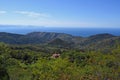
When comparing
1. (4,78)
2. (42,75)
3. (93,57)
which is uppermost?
(93,57)

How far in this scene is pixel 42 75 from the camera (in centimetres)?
1930

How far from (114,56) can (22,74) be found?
10.5 m

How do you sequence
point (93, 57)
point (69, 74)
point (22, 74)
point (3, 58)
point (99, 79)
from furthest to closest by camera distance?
1. point (3, 58)
2. point (22, 74)
3. point (93, 57)
4. point (69, 74)
5. point (99, 79)

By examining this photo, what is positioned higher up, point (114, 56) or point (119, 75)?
point (114, 56)

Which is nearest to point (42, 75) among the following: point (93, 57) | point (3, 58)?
point (93, 57)

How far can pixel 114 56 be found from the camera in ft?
61.4

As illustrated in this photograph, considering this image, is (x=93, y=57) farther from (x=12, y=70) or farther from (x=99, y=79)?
(x=12, y=70)

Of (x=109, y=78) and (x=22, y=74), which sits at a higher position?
(x=109, y=78)

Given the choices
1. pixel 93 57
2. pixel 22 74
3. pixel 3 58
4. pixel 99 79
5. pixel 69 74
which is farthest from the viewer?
pixel 3 58

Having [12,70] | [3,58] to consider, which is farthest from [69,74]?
[3,58]

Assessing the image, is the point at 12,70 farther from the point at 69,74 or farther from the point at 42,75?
the point at 69,74

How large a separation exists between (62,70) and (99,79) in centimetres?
381

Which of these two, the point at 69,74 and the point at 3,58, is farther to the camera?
the point at 3,58

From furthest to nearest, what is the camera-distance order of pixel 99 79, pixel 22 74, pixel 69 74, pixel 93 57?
pixel 22 74
pixel 93 57
pixel 69 74
pixel 99 79
